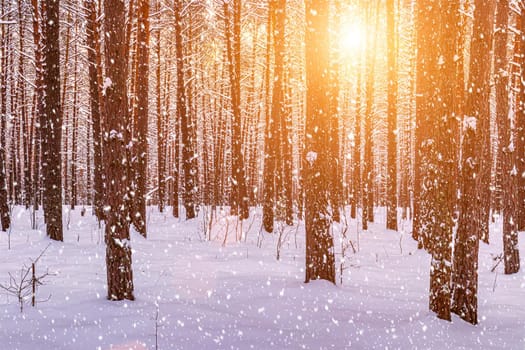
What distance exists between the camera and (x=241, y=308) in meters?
5.70

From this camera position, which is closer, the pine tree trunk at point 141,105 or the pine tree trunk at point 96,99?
the pine tree trunk at point 141,105

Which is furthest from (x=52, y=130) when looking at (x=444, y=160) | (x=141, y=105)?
(x=444, y=160)

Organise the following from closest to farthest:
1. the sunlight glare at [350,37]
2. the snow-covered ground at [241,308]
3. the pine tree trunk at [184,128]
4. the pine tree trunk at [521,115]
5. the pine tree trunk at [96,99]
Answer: the snow-covered ground at [241,308]
the pine tree trunk at [521,115]
the pine tree trunk at [96,99]
the pine tree trunk at [184,128]
the sunlight glare at [350,37]

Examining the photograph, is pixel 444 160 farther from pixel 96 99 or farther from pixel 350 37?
pixel 350 37

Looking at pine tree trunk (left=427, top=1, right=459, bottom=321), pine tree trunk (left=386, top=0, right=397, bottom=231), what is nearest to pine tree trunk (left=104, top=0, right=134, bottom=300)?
pine tree trunk (left=427, top=1, right=459, bottom=321)

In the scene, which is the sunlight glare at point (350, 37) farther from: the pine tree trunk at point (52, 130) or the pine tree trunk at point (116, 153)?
the pine tree trunk at point (116, 153)

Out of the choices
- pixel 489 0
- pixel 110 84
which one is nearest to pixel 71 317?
pixel 110 84

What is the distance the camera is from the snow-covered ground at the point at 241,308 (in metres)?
4.70

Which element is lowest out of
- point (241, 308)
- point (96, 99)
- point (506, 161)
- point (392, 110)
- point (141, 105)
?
point (241, 308)

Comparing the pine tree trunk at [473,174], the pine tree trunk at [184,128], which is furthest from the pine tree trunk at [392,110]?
the pine tree trunk at [473,174]

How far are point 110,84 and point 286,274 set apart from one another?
413 cm

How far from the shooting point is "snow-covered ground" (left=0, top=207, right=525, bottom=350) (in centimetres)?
470

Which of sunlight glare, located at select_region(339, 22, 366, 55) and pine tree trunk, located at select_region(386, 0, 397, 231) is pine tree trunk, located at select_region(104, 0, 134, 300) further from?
sunlight glare, located at select_region(339, 22, 366, 55)

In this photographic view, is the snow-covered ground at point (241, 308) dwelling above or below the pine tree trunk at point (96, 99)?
below
